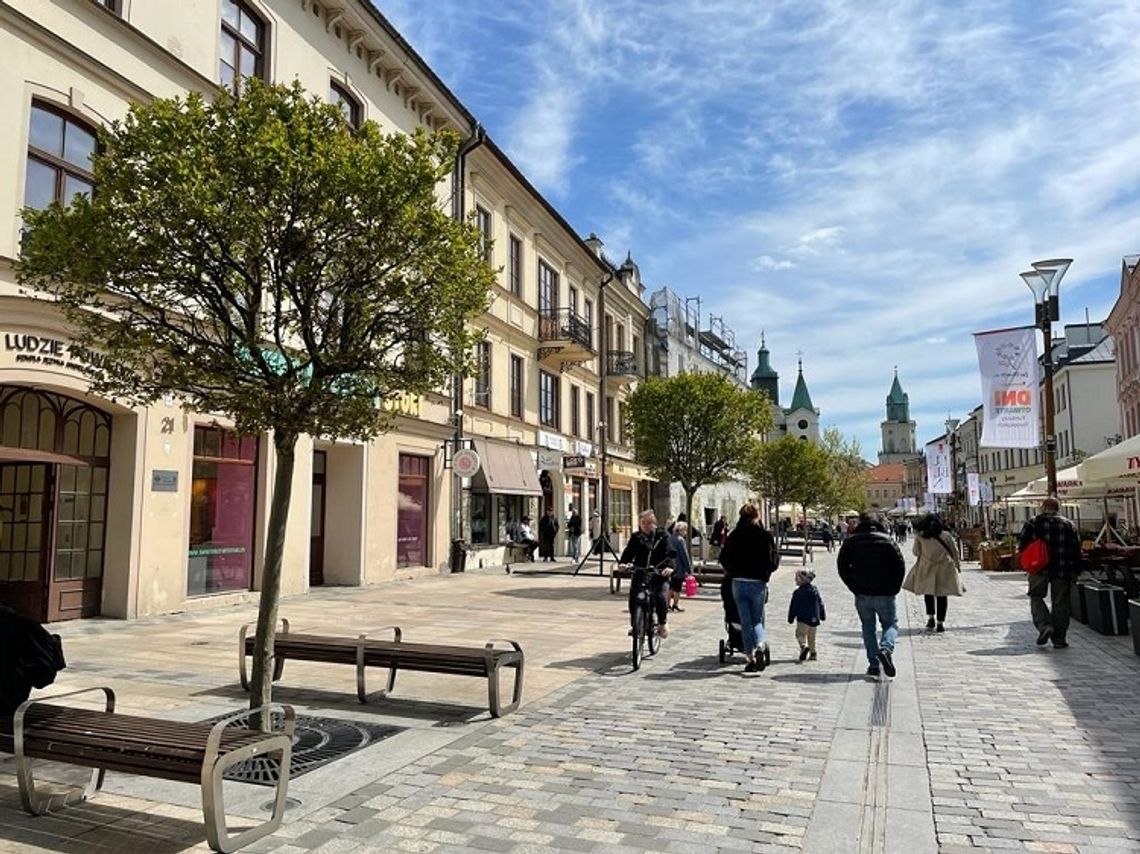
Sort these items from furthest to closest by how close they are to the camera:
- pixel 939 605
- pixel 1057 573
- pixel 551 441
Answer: pixel 551 441 < pixel 939 605 < pixel 1057 573

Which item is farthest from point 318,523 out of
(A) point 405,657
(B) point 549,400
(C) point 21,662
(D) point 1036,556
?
(C) point 21,662

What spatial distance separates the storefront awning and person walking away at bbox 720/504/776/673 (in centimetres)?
1460

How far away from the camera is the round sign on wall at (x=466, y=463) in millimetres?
20875

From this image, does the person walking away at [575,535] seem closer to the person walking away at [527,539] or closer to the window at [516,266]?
the person walking away at [527,539]

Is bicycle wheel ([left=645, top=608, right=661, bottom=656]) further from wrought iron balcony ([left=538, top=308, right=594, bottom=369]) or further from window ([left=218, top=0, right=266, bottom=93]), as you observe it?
wrought iron balcony ([left=538, top=308, right=594, bottom=369])

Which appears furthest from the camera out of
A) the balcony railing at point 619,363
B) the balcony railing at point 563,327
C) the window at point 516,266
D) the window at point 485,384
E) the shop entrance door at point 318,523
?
the balcony railing at point 619,363

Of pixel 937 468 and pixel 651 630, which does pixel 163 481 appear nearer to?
pixel 651 630

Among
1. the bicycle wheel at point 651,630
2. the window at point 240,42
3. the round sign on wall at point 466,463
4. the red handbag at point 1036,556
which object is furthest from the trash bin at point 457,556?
the red handbag at point 1036,556

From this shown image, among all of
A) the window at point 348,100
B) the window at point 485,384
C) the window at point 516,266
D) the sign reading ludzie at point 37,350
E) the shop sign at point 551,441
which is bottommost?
the sign reading ludzie at point 37,350

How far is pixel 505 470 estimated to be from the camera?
24.6 metres

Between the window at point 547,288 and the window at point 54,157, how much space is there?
17477 millimetres

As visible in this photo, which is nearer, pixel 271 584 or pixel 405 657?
pixel 271 584

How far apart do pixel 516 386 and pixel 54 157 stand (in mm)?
16399

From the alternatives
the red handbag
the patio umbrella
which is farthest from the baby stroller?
the patio umbrella
